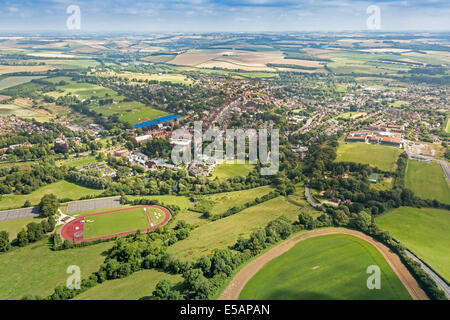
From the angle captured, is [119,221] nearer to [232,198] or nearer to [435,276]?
[232,198]

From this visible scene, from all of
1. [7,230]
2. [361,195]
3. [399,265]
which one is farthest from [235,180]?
[7,230]

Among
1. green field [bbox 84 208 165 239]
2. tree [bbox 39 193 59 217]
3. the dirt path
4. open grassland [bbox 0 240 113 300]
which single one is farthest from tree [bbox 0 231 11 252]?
the dirt path

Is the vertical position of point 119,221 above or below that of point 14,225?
below

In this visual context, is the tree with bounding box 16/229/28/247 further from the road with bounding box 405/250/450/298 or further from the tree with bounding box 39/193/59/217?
the road with bounding box 405/250/450/298

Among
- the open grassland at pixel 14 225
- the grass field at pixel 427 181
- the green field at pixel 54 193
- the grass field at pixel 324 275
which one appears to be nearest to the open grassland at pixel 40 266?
the open grassland at pixel 14 225

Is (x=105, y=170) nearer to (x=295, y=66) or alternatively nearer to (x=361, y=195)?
(x=361, y=195)

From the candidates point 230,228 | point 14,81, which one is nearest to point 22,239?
point 230,228

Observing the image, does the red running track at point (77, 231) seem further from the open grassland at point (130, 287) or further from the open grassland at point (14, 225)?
the open grassland at point (130, 287)
